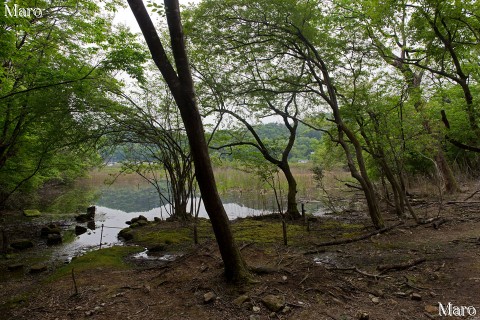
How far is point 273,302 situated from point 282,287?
576 millimetres

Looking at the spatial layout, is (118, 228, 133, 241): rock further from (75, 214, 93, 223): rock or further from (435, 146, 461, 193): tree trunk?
(435, 146, 461, 193): tree trunk

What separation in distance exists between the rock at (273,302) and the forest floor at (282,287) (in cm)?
3

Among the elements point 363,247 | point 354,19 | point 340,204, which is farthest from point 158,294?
point 340,204

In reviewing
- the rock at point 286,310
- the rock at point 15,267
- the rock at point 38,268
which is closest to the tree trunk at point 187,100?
the rock at point 286,310

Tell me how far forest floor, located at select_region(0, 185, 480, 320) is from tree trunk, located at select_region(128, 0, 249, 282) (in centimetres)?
74

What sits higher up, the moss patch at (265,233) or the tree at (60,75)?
the tree at (60,75)

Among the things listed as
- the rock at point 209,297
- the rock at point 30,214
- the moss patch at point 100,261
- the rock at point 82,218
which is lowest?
the moss patch at point 100,261

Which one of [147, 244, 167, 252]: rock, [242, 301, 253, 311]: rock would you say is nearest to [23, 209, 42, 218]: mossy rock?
[147, 244, 167, 252]: rock

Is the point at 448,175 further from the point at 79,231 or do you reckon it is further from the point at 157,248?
the point at 79,231

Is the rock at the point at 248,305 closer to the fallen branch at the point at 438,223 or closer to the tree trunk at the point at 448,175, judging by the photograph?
the fallen branch at the point at 438,223

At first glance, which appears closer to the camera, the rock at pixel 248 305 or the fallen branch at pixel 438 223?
the rock at pixel 248 305

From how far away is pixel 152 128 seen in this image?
37.4ft

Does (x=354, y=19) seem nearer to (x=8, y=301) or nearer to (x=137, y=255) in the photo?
(x=137, y=255)

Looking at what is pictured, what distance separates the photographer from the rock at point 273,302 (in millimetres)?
4305
